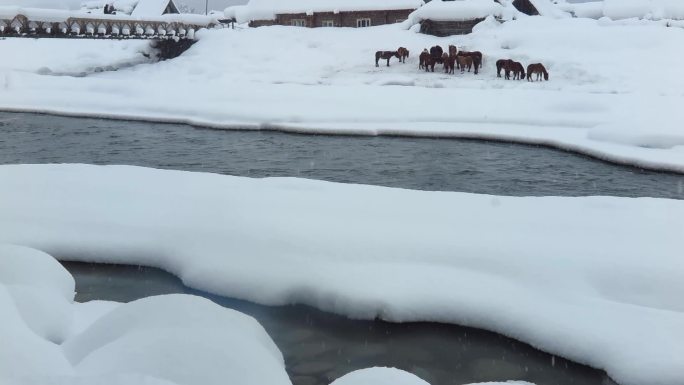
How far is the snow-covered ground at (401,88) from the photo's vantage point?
16547 mm

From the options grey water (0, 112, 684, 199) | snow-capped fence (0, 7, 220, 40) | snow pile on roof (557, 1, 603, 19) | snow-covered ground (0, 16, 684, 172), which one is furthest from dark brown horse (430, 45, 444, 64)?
snow pile on roof (557, 1, 603, 19)

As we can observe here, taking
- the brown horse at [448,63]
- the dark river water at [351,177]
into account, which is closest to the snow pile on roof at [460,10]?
the brown horse at [448,63]

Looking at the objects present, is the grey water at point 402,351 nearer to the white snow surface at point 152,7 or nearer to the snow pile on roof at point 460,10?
the snow pile on roof at point 460,10

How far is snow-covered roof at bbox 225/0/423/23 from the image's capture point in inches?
1617

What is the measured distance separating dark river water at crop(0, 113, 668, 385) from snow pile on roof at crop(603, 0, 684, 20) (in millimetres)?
37165

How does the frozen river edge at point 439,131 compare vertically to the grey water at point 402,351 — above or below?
above

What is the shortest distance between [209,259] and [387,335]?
2.15m

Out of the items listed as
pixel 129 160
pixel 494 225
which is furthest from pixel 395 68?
pixel 494 225

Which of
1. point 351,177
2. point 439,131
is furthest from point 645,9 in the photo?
point 351,177

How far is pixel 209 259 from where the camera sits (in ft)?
21.5

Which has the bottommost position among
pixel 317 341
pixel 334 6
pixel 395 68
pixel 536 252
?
pixel 317 341

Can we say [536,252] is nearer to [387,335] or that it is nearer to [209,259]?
[387,335]

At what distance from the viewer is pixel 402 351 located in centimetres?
525

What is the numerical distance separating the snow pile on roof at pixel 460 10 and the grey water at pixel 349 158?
820 inches
